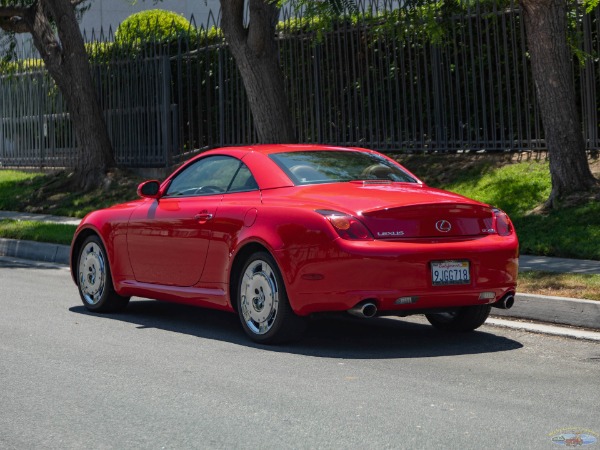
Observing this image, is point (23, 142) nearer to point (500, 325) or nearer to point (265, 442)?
point (500, 325)

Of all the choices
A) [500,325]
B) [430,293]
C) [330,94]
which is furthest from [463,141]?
[430,293]

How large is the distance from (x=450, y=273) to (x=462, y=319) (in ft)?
3.33

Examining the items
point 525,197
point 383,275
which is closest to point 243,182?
point 383,275

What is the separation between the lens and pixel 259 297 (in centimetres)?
841

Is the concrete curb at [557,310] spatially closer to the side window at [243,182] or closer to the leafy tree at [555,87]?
the side window at [243,182]

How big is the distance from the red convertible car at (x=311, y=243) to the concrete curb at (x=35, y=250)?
552 cm

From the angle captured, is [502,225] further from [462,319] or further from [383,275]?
[383,275]

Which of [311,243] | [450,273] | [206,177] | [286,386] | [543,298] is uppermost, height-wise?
[206,177]

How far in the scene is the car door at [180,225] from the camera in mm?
9031

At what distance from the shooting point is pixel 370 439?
5.67 metres

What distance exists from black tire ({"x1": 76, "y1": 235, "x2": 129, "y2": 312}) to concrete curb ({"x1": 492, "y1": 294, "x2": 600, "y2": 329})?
327 cm

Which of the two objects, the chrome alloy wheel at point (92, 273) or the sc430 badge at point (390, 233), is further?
the chrome alloy wheel at point (92, 273)

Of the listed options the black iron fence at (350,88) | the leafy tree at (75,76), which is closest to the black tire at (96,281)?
the black iron fence at (350,88)

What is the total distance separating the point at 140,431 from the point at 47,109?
21.3 m
